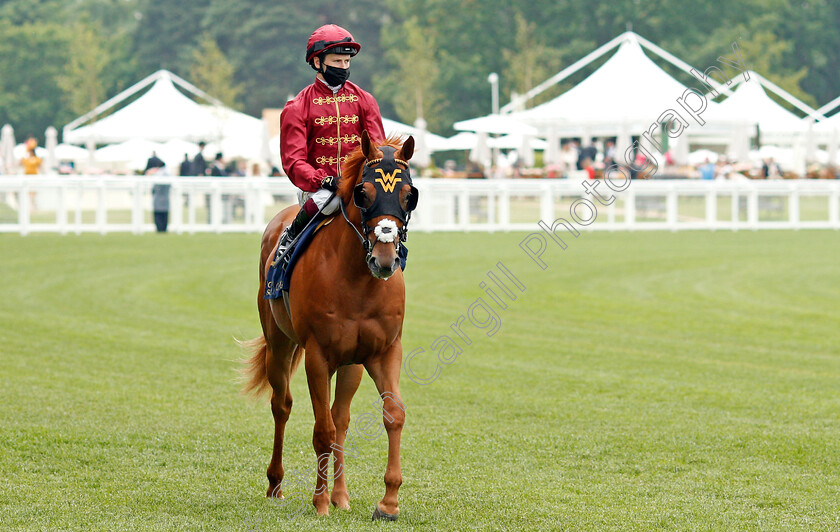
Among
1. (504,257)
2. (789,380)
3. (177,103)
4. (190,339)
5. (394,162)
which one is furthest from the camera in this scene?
(177,103)

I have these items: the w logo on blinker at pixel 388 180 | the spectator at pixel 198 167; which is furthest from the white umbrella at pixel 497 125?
the w logo on blinker at pixel 388 180

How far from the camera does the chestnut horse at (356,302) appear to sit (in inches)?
210

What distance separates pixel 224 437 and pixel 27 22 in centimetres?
7717

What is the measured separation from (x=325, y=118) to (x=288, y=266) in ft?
2.59

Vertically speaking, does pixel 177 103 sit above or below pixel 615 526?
above

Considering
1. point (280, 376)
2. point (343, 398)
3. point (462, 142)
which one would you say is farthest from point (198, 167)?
point (343, 398)

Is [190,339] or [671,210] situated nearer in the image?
[190,339]

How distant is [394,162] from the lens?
538 centimetres

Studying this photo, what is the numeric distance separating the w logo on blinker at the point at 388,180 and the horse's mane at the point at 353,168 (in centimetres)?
15

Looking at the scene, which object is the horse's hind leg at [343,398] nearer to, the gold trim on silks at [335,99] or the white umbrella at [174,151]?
the gold trim on silks at [335,99]

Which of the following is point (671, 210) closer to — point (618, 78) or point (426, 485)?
point (618, 78)

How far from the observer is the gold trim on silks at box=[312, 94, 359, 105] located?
6141 mm

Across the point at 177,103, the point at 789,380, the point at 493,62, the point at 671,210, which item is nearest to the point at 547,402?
the point at 789,380

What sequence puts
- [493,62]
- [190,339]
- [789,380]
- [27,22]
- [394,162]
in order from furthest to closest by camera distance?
[27,22] < [493,62] < [190,339] < [789,380] < [394,162]
